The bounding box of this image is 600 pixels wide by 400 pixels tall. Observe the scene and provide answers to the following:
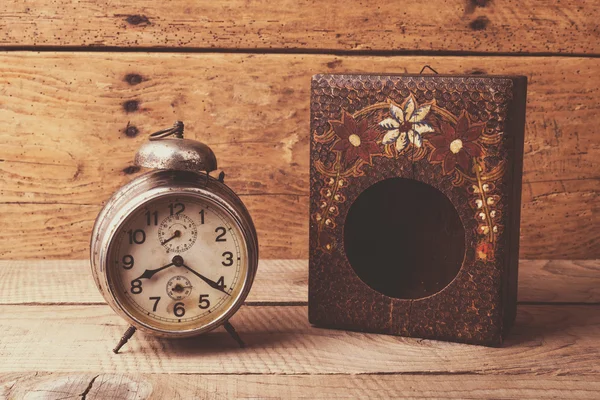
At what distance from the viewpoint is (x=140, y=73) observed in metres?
1.71

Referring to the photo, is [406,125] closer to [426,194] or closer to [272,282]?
[426,194]

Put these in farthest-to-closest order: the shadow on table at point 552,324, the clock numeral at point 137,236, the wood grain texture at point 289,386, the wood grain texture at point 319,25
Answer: the wood grain texture at point 319,25
the shadow on table at point 552,324
the clock numeral at point 137,236
the wood grain texture at point 289,386

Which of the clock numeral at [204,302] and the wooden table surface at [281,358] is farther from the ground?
the clock numeral at [204,302]

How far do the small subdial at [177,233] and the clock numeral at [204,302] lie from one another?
0.08 meters

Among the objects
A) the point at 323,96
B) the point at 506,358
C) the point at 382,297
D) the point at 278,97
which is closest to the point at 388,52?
the point at 278,97

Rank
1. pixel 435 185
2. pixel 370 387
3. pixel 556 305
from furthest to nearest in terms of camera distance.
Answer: pixel 556 305 < pixel 435 185 < pixel 370 387

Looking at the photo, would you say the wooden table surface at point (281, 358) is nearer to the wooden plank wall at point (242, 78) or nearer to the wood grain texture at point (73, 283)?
the wood grain texture at point (73, 283)

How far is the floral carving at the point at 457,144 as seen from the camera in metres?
1.23

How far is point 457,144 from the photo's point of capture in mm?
1241

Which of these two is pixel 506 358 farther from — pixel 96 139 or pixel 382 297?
pixel 96 139

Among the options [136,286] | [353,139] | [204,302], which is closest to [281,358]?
[204,302]

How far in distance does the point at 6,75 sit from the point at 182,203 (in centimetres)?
70

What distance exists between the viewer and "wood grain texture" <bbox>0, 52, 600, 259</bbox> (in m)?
1.71

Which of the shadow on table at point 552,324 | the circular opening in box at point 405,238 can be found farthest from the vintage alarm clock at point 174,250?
the shadow on table at point 552,324
